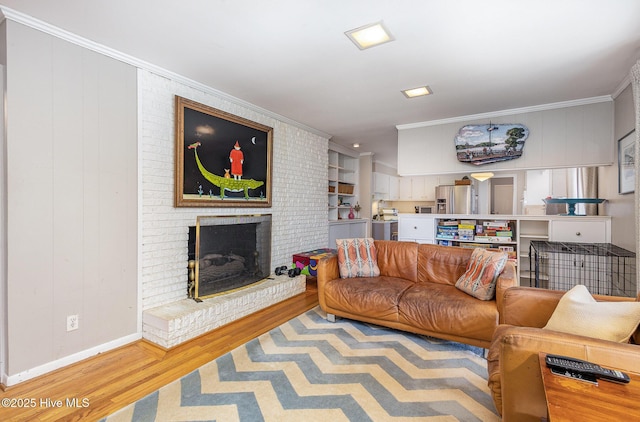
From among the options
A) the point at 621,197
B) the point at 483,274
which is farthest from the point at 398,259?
the point at 621,197

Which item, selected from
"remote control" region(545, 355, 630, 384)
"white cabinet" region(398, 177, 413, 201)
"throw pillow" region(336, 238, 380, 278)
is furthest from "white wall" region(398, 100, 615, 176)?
"remote control" region(545, 355, 630, 384)

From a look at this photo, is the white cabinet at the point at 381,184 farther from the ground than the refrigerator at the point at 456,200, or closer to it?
farther from the ground

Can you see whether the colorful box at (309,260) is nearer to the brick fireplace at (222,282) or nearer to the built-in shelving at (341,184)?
the brick fireplace at (222,282)

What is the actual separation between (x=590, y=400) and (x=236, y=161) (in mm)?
3474

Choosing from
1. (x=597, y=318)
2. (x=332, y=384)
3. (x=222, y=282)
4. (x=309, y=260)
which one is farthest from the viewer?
(x=309, y=260)

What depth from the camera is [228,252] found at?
11.3ft

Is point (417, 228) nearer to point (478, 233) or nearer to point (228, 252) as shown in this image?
point (478, 233)

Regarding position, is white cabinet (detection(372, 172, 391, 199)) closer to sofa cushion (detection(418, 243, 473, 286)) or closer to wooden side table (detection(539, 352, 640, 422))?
sofa cushion (detection(418, 243, 473, 286))

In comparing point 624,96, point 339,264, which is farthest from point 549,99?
point 339,264

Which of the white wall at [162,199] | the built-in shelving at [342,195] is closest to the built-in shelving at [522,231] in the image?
the built-in shelving at [342,195]

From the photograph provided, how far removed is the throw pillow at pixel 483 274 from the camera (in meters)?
2.52

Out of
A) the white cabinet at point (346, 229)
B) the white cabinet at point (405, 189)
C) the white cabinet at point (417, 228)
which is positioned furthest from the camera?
the white cabinet at point (405, 189)

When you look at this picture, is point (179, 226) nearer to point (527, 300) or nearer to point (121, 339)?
point (121, 339)

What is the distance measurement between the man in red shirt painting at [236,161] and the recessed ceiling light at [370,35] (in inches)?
74.7
